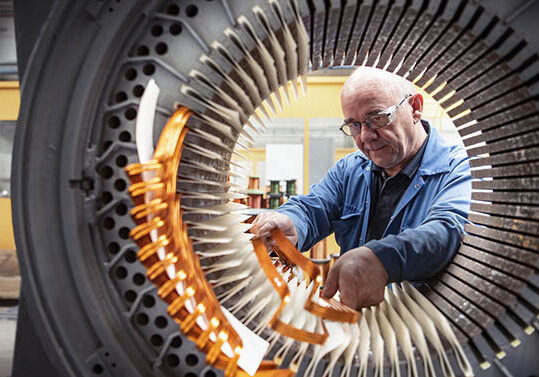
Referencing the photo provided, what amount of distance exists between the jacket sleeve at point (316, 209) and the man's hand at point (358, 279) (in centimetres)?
75

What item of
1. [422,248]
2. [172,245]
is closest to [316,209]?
[422,248]

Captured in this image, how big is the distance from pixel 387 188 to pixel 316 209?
15.8 inches

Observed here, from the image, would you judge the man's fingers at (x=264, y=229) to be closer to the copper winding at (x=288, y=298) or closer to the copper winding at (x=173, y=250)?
the copper winding at (x=288, y=298)

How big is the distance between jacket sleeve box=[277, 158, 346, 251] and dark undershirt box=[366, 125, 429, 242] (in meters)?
0.27

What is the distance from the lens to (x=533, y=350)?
71cm

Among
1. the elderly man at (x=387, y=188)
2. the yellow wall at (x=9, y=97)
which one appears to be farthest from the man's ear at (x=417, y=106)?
the yellow wall at (x=9, y=97)

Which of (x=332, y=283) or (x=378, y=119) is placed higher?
(x=378, y=119)

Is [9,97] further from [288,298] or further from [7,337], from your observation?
[288,298]

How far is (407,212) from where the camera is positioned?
68.8 inches

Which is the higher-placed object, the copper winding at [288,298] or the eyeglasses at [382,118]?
the eyeglasses at [382,118]

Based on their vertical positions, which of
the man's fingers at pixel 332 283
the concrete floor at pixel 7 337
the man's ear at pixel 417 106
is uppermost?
the man's ear at pixel 417 106

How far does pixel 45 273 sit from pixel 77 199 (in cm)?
15

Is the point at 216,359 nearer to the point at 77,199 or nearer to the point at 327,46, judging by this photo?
the point at 77,199

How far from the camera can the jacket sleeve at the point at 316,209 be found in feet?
6.32
